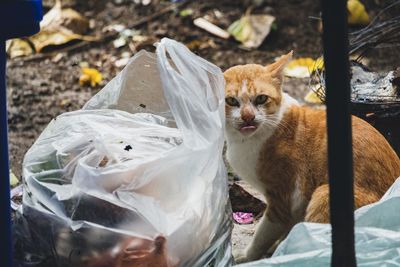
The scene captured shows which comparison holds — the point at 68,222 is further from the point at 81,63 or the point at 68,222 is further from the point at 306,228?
the point at 81,63

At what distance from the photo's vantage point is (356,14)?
17.3 ft

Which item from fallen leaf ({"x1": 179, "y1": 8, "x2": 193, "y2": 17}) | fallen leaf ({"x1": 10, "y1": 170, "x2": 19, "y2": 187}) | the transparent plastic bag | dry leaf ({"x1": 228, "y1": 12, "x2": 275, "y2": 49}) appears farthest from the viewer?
fallen leaf ({"x1": 179, "y1": 8, "x2": 193, "y2": 17})

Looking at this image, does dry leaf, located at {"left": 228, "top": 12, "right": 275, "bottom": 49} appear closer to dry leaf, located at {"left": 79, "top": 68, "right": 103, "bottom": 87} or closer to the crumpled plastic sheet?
dry leaf, located at {"left": 79, "top": 68, "right": 103, "bottom": 87}

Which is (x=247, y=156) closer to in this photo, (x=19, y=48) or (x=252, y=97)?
(x=252, y=97)

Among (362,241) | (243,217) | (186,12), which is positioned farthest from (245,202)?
(186,12)

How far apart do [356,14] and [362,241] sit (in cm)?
322

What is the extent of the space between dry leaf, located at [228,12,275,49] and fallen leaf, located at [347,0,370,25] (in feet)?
1.89

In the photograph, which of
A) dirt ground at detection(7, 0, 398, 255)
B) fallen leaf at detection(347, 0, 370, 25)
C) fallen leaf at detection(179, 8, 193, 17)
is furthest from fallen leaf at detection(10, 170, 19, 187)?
fallen leaf at detection(347, 0, 370, 25)

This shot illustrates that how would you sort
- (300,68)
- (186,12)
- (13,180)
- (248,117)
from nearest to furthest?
(248,117) → (13,180) → (300,68) → (186,12)

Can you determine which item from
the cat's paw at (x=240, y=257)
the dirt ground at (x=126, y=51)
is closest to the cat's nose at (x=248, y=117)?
the cat's paw at (x=240, y=257)

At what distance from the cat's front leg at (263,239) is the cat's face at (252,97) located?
0.36m

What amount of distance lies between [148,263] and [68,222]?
258 millimetres

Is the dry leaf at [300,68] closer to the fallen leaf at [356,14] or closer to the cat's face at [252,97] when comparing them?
the fallen leaf at [356,14]

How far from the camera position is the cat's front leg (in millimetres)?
2904
